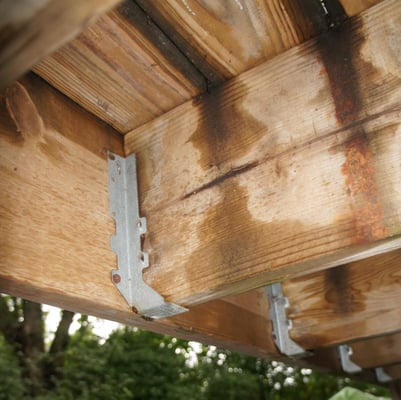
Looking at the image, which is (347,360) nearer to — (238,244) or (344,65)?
(238,244)

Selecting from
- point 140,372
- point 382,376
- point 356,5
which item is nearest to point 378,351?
point 382,376

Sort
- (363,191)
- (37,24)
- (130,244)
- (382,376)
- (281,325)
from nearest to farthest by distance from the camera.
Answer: (37,24), (363,191), (130,244), (281,325), (382,376)

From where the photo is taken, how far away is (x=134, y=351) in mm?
8453

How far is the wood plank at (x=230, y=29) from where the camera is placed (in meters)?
1.40

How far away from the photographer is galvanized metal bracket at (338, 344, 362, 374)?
3215mm

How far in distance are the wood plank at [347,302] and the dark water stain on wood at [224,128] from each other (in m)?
1.14

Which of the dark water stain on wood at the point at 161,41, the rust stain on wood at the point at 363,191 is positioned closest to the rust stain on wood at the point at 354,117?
the rust stain on wood at the point at 363,191

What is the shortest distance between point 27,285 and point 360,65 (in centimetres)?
103

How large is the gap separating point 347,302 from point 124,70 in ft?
5.00

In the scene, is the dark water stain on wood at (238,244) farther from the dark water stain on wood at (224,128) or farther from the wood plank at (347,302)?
the wood plank at (347,302)

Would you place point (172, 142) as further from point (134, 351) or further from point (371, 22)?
point (134, 351)

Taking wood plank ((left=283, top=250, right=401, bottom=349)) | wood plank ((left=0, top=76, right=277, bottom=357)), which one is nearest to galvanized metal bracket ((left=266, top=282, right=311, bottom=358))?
wood plank ((left=283, top=250, right=401, bottom=349))

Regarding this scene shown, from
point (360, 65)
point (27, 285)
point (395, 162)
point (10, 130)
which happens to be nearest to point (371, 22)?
point (360, 65)

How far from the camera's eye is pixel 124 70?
5.15 ft
